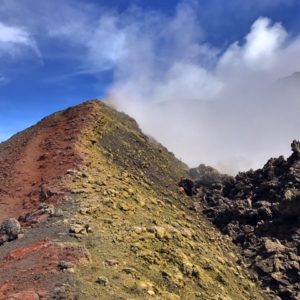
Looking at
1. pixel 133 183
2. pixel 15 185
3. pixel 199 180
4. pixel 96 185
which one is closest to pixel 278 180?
pixel 199 180

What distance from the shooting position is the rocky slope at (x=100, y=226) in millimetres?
26406

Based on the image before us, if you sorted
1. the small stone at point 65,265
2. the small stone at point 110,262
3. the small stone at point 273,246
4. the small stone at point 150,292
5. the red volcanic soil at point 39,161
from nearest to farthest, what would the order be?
the small stone at point 150,292
the small stone at point 65,265
the small stone at point 110,262
the red volcanic soil at point 39,161
the small stone at point 273,246

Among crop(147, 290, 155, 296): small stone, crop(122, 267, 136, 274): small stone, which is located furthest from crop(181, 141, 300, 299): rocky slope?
crop(147, 290, 155, 296): small stone

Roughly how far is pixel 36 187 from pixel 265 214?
810 inches

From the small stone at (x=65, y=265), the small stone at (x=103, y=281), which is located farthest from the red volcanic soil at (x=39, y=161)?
the small stone at (x=103, y=281)

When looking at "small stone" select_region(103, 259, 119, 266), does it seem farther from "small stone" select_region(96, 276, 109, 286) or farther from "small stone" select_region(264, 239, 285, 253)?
"small stone" select_region(264, 239, 285, 253)

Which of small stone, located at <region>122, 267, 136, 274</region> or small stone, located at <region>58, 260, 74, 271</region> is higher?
small stone, located at <region>58, 260, 74, 271</region>

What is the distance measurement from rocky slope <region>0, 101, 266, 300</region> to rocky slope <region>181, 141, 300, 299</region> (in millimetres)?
1607

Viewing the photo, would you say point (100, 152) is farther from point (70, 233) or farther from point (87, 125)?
point (70, 233)

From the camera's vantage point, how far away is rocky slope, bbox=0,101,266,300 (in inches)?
1040

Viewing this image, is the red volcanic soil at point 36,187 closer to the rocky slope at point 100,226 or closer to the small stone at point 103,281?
the rocky slope at point 100,226

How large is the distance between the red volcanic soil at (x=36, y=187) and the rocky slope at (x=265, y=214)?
581 inches

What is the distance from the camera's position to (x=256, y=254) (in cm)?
4184

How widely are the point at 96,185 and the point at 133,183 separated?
6.46 meters
